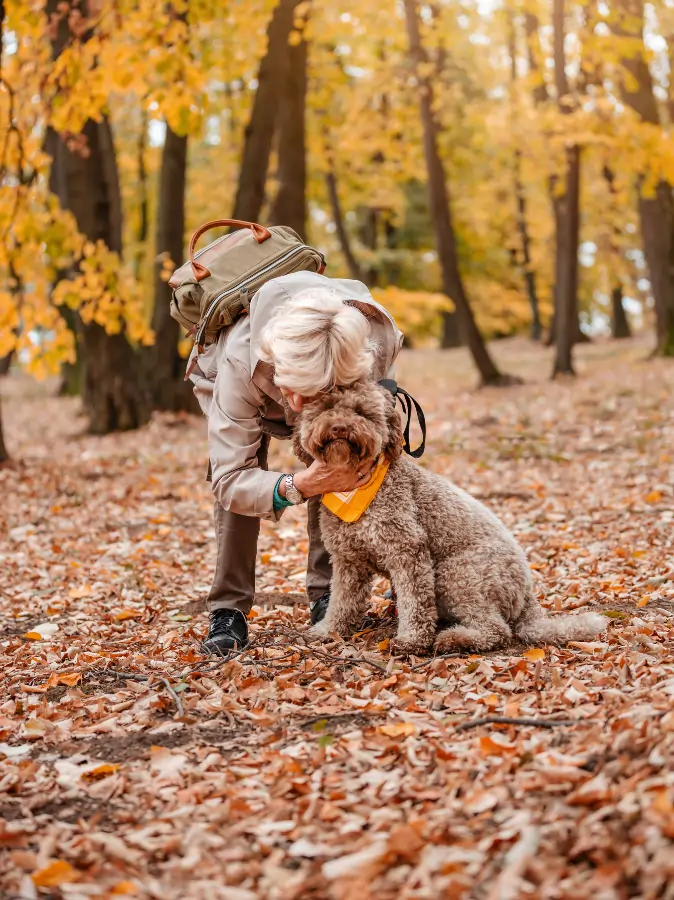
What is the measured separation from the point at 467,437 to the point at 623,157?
6.70 metres

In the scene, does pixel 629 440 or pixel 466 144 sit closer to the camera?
pixel 629 440

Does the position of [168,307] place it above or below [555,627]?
above

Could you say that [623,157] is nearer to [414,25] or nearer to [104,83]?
[414,25]

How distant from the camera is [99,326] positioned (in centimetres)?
1267

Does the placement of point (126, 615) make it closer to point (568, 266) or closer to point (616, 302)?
point (568, 266)

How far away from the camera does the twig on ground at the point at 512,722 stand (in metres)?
3.40

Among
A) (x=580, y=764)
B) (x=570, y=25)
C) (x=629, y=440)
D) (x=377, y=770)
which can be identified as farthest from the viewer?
(x=570, y=25)

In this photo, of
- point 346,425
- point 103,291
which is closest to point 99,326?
point 103,291

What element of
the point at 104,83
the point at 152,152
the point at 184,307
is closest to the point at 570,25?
the point at 104,83

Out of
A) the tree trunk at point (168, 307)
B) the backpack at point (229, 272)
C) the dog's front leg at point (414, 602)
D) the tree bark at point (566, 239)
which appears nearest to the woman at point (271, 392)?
the backpack at point (229, 272)

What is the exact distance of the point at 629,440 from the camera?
32.7ft

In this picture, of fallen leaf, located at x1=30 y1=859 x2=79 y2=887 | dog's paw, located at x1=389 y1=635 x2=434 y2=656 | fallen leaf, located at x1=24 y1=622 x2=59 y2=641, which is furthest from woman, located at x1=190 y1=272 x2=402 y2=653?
fallen leaf, located at x1=30 y1=859 x2=79 y2=887

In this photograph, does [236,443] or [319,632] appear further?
[319,632]

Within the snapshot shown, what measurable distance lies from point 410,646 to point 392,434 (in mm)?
1030
